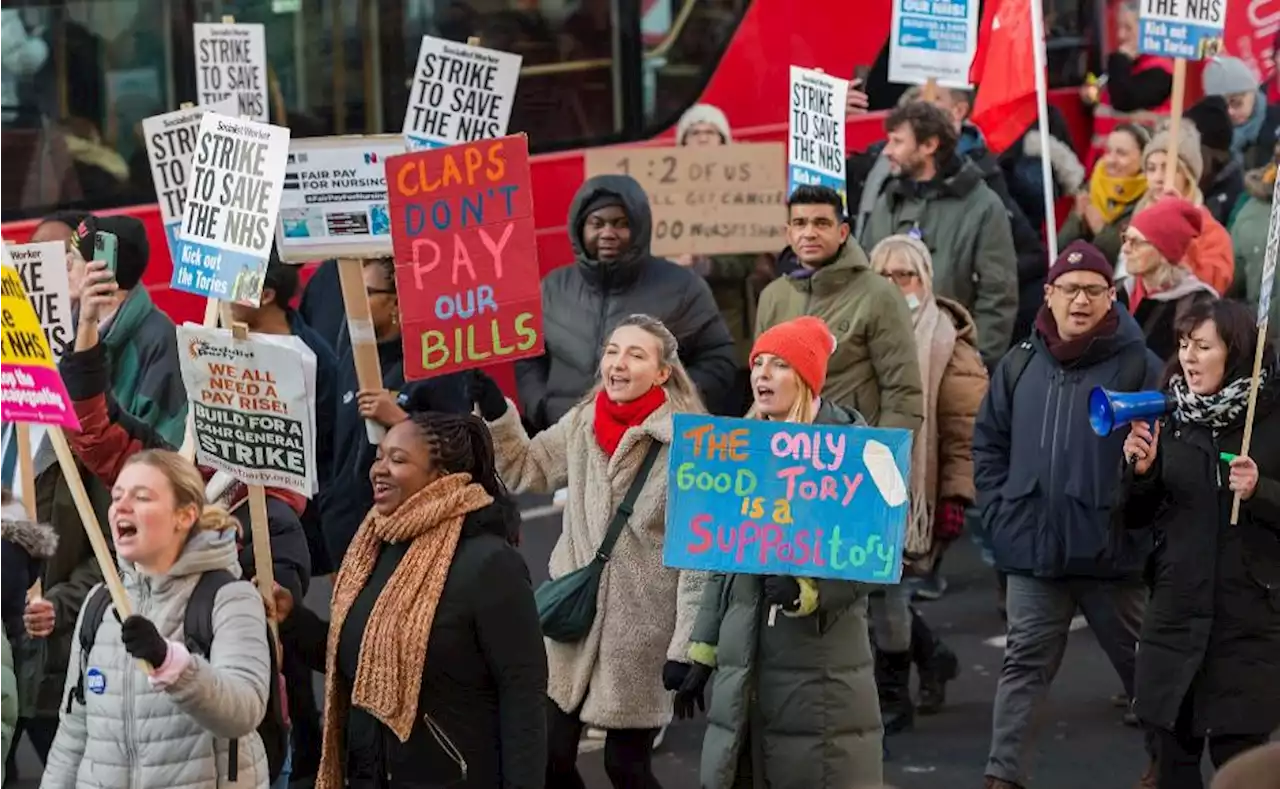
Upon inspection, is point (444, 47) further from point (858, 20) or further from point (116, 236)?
point (858, 20)

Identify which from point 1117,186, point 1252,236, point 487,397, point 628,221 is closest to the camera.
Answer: point 487,397

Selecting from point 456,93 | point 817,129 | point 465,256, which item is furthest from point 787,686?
point 817,129

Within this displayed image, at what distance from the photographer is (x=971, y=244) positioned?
1103cm

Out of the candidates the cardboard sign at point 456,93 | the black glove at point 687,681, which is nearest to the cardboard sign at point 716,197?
the cardboard sign at point 456,93

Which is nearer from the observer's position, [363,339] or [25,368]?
[25,368]

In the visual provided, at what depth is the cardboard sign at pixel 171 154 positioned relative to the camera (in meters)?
9.12

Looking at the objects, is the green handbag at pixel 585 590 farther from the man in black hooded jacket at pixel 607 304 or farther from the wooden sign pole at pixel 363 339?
the man in black hooded jacket at pixel 607 304

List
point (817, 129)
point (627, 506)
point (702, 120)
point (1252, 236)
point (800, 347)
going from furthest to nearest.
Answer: point (702, 120) < point (1252, 236) < point (817, 129) < point (627, 506) < point (800, 347)

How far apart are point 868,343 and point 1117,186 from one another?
347 cm

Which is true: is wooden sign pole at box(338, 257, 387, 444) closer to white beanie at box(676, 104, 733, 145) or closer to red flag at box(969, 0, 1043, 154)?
white beanie at box(676, 104, 733, 145)

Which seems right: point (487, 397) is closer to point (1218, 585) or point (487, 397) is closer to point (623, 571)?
point (623, 571)

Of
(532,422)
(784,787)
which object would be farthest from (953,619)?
(784,787)

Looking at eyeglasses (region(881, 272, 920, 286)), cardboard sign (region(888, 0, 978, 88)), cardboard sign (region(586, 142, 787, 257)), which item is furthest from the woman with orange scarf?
eyeglasses (region(881, 272, 920, 286))

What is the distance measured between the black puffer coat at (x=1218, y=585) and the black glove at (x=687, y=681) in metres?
1.44
